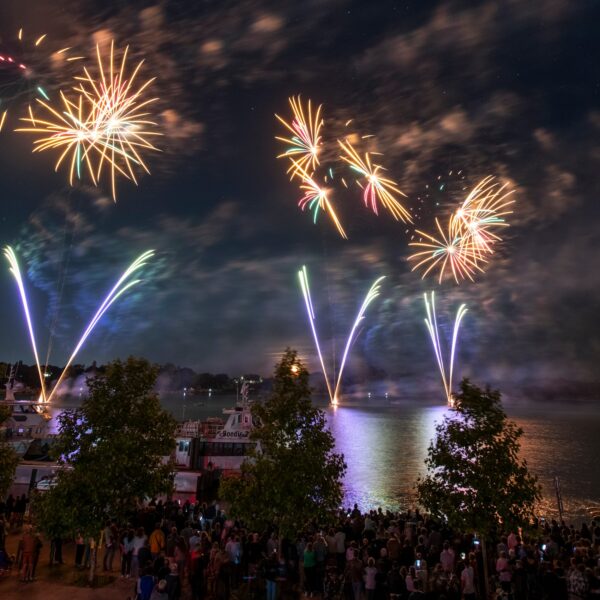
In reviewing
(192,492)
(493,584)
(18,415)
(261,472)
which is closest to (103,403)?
(261,472)

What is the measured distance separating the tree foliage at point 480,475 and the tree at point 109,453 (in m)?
9.28

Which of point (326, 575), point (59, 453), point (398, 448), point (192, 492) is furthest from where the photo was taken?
point (398, 448)

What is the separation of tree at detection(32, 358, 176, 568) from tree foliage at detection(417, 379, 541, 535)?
30.4 ft

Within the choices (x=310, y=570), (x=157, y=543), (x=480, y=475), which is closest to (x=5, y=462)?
(x=157, y=543)

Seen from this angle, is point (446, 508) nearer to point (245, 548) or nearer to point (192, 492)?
point (245, 548)

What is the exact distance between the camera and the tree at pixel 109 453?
15.2 meters

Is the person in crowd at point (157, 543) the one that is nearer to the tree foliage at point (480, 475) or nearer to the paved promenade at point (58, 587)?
the paved promenade at point (58, 587)

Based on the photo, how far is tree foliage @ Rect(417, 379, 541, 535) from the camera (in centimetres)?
1580

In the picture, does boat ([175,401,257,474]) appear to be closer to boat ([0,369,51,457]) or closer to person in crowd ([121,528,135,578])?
boat ([0,369,51,457])

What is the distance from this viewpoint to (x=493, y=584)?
15.6 meters

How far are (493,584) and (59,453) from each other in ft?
46.7

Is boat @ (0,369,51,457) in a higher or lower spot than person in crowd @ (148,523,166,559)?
higher

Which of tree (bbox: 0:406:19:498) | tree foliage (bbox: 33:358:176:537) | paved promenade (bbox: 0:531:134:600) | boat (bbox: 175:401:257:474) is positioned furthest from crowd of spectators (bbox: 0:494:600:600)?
boat (bbox: 175:401:257:474)

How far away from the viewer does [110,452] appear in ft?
51.3
